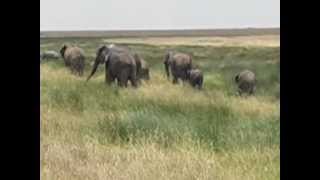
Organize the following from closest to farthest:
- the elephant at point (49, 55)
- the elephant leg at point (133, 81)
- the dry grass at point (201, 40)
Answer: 1. the elephant at point (49, 55)
2. the dry grass at point (201, 40)
3. the elephant leg at point (133, 81)

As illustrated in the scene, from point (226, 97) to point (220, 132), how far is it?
19 cm

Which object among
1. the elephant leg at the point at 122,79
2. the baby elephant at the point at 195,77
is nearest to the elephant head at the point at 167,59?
the baby elephant at the point at 195,77

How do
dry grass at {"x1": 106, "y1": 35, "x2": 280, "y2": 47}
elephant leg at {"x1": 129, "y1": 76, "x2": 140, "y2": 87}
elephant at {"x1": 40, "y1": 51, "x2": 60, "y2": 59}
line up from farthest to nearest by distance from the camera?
elephant leg at {"x1": 129, "y1": 76, "x2": 140, "y2": 87} < dry grass at {"x1": 106, "y1": 35, "x2": 280, "y2": 47} < elephant at {"x1": 40, "y1": 51, "x2": 60, "y2": 59}

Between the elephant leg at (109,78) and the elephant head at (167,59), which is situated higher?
the elephant head at (167,59)

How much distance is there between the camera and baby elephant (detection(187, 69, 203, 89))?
7.47 feet

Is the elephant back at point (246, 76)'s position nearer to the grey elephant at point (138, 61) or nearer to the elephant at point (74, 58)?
the grey elephant at point (138, 61)

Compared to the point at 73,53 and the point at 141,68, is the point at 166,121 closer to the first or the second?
the point at 141,68

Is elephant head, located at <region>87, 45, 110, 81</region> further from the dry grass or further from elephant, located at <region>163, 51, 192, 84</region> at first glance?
elephant, located at <region>163, 51, 192, 84</region>

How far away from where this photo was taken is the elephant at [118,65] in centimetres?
229

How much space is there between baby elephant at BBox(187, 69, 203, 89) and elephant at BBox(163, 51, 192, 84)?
0.02 meters

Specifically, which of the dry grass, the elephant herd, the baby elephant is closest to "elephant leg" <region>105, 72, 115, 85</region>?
the elephant herd
